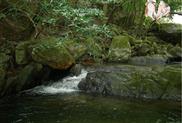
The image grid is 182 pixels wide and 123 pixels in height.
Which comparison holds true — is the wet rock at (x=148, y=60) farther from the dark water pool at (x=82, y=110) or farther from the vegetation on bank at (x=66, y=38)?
the dark water pool at (x=82, y=110)

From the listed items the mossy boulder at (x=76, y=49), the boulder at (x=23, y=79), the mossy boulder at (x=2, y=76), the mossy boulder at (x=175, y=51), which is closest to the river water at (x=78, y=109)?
the boulder at (x=23, y=79)

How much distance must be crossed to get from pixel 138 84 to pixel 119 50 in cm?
615

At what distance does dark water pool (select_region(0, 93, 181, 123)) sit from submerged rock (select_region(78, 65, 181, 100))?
56 centimetres

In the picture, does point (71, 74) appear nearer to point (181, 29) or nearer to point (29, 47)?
point (29, 47)

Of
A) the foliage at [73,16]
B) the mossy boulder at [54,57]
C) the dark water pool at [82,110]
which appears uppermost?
the foliage at [73,16]

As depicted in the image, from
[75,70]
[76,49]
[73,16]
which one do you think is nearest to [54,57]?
[76,49]

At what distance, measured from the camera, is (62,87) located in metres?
12.3

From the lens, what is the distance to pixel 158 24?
22.6 meters

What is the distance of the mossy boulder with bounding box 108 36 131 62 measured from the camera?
668 inches

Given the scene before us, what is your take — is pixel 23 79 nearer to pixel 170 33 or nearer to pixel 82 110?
pixel 82 110

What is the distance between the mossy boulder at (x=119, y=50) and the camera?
1697 cm

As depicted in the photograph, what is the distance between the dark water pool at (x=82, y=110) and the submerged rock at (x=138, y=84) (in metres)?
0.56

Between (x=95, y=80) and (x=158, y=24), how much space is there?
39.1ft

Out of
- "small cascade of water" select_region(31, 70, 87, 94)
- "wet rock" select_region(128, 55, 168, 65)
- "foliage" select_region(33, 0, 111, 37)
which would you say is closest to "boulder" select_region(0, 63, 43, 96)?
"small cascade of water" select_region(31, 70, 87, 94)
